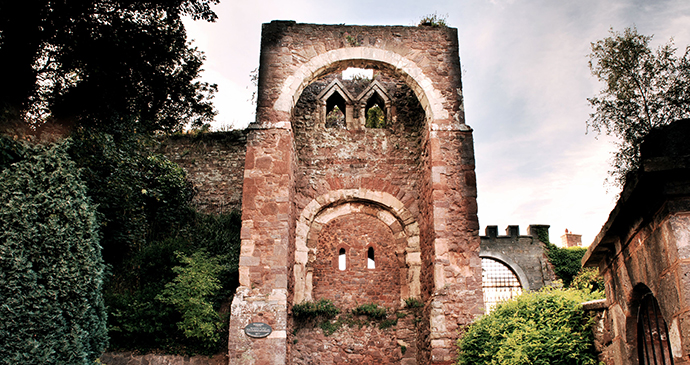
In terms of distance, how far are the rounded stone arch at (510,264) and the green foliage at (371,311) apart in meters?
9.70

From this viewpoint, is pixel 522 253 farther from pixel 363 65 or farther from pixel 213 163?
pixel 213 163

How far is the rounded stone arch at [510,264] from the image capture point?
18.6 m

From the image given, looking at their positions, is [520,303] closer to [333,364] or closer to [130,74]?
[333,364]

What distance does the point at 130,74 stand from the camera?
9.68 meters

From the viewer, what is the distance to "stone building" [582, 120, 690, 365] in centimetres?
332

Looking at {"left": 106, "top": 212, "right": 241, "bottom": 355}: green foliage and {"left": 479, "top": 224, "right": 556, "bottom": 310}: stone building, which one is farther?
{"left": 479, "top": 224, "right": 556, "bottom": 310}: stone building

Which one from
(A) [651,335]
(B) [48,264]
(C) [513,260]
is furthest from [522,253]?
(B) [48,264]

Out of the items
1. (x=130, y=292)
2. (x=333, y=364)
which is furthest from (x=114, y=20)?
(x=333, y=364)

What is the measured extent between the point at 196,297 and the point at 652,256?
785 cm

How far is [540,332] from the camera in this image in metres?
5.97

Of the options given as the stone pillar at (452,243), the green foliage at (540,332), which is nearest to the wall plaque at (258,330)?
the stone pillar at (452,243)

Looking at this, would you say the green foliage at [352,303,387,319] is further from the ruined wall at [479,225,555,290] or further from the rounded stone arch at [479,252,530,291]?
the rounded stone arch at [479,252,530,291]

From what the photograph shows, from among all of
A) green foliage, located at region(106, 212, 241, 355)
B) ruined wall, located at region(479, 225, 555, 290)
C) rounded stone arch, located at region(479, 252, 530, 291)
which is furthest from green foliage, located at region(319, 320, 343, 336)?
rounded stone arch, located at region(479, 252, 530, 291)

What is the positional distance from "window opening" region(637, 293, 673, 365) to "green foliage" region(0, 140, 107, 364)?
23.2 feet
